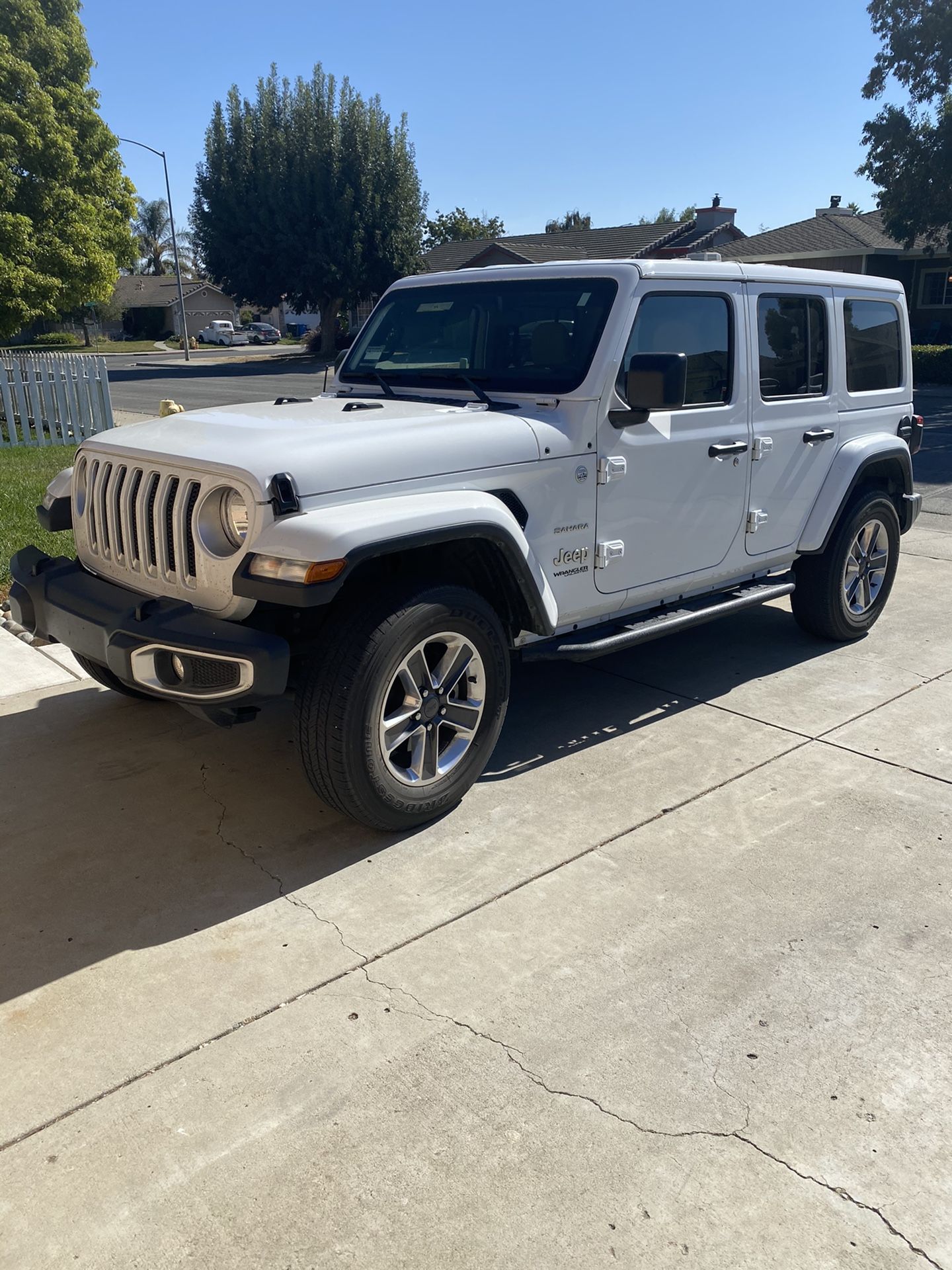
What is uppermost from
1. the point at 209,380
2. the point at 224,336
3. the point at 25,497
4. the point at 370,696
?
the point at 224,336

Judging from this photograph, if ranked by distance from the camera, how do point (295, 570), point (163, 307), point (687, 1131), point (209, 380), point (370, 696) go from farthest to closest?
point (163, 307) → point (209, 380) → point (370, 696) → point (295, 570) → point (687, 1131)

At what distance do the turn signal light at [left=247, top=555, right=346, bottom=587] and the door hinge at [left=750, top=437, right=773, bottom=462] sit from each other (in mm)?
2565

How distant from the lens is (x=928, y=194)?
1015 inches

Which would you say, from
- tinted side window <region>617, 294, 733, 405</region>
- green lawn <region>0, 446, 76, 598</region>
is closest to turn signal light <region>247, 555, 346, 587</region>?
tinted side window <region>617, 294, 733, 405</region>

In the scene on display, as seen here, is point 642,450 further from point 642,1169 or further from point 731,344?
point 642,1169

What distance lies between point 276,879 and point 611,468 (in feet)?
6.86

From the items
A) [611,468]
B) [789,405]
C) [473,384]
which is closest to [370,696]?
[611,468]

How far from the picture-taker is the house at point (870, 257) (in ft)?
112

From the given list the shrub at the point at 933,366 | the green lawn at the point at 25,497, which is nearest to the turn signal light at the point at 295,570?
the green lawn at the point at 25,497

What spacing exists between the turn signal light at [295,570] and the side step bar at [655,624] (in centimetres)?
117

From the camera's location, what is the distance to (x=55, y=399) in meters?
13.5

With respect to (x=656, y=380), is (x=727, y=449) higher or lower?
lower

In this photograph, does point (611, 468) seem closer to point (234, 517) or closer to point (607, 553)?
point (607, 553)

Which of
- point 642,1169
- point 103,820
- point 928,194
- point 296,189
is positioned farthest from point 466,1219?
point 296,189
